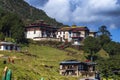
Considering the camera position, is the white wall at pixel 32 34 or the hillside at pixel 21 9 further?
the hillside at pixel 21 9

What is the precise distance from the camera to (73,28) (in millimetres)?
127000

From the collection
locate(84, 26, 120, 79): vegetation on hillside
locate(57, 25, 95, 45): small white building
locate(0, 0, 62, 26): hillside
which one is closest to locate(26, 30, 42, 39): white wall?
locate(57, 25, 95, 45): small white building

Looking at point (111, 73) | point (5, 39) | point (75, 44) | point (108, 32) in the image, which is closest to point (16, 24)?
point (5, 39)

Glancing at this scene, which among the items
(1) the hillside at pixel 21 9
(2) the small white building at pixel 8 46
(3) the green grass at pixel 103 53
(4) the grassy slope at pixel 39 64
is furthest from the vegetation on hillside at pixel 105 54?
(1) the hillside at pixel 21 9

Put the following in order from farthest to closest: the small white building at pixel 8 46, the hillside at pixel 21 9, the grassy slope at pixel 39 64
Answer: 1. the hillside at pixel 21 9
2. the small white building at pixel 8 46
3. the grassy slope at pixel 39 64

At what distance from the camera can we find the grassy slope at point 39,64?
55188 millimetres

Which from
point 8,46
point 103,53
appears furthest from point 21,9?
point 8,46

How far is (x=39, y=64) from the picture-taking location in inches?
2810

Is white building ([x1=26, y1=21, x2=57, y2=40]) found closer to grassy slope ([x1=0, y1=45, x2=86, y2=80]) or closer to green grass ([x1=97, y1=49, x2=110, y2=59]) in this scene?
grassy slope ([x1=0, y1=45, x2=86, y2=80])

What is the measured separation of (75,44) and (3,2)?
231 feet

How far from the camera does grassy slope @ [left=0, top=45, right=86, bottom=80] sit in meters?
55.2

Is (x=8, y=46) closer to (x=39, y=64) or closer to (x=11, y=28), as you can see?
(x=11, y=28)

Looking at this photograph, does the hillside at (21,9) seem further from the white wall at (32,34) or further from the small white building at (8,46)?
the small white building at (8,46)

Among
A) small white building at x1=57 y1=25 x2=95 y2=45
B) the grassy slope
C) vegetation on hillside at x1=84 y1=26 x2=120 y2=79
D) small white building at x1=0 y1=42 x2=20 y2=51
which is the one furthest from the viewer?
small white building at x1=57 y1=25 x2=95 y2=45
